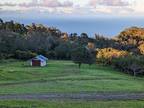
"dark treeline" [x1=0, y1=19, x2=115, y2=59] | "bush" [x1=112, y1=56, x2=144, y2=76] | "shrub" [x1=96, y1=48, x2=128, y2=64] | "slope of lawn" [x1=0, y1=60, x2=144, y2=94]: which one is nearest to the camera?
"slope of lawn" [x1=0, y1=60, x2=144, y2=94]

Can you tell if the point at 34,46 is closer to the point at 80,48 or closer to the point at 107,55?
the point at 107,55

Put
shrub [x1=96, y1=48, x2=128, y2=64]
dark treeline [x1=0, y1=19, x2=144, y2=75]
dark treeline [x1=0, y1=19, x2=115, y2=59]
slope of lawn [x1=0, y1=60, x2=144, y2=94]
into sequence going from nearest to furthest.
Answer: slope of lawn [x1=0, y1=60, x2=144, y2=94]
dark treeline [x1=0, y1=19, x2=144, y2=75]
shrub [x1=96, y1=48, x2=128, y2=64]
dark treeline [x1=0, y1=19, x2=115, y2=59]

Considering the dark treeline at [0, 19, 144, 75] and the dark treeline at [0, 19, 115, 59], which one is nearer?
the dark treeline at [0, 19, 144, 75]

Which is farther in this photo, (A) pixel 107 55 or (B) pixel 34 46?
(B) pixel 34 46

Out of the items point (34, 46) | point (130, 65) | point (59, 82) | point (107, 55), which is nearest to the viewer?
point (59, 82)

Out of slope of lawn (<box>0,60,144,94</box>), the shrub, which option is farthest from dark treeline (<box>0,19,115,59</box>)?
slope of lawn (<box>0,60,144,94</box>)

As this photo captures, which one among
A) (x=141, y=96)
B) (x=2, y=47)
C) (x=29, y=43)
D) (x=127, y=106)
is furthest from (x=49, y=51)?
(x=127, y=106)

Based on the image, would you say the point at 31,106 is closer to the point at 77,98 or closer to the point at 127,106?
the point at 127,106

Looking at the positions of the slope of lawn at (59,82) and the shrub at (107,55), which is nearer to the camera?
the slope of lawn at (59,82)

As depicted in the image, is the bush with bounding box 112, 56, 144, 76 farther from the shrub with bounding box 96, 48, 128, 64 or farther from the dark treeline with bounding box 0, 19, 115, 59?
the dark treeline with bounding box 0, 19, 115, 59

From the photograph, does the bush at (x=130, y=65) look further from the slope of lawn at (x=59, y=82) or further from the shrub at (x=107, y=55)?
the slope of lawn at (x=59, y=82)

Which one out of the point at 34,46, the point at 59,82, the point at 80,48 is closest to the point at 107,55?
the point at 80,48

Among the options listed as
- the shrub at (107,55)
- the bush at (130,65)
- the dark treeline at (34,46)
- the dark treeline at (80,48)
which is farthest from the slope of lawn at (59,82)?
the dark treeline at (34,46)

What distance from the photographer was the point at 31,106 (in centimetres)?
2420
